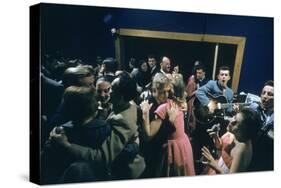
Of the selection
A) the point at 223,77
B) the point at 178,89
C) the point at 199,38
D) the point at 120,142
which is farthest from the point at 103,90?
the point at 223,77

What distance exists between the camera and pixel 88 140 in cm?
786

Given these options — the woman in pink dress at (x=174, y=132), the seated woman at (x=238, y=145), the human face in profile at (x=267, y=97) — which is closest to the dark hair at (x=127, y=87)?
the woman in pink dress at (x=174, y=132)

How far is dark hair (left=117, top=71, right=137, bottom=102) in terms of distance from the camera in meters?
8.03

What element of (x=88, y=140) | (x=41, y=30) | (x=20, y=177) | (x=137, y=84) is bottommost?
(x=20, y=177)

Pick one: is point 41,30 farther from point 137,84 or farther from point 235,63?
point 235,63

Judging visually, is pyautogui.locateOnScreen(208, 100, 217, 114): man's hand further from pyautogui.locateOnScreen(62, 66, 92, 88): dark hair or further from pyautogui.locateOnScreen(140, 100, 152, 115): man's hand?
pyautogui.locateOnScreen(62, 66, 92, 88): dark hair

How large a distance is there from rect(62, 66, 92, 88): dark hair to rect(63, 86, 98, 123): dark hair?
0.05 m

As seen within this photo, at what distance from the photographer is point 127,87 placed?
26.5ft

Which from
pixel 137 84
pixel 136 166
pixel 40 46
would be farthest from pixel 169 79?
pixel 40 46

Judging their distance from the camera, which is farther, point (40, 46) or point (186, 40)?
point (186, 40)

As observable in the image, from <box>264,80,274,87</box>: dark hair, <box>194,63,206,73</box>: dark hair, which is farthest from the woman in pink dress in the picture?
<box>264,80,274,87</box>: dark hair

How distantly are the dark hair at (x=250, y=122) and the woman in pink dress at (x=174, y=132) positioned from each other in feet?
2.59

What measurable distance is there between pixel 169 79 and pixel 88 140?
46.0 inches

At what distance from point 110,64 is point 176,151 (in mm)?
1257
